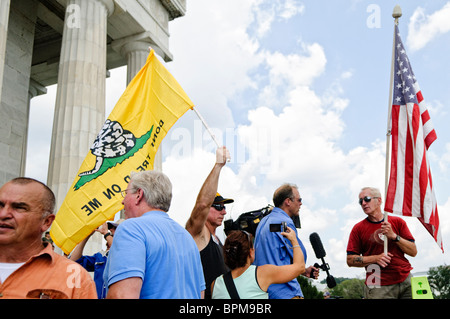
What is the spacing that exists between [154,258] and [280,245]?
2.18 metres

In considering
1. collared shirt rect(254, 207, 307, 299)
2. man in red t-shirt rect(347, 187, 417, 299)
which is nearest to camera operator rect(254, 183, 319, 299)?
collared shirt rect(254, 207, 307, 299)

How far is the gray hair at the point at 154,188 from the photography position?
2.93 meters

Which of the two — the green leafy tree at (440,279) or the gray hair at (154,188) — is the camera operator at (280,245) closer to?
the gray hair at (154,188)

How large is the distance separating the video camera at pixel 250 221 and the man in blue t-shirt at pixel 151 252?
8.96 feet

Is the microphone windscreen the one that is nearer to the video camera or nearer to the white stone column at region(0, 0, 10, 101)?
the video camera

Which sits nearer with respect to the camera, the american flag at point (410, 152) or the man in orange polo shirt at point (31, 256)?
the man in orange polo shirt at point (31, 256)

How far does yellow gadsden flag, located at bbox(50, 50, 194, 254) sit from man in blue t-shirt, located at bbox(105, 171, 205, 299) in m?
2.61

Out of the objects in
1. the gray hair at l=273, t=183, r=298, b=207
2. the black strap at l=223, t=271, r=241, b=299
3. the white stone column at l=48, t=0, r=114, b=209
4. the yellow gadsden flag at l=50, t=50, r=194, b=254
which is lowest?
the black strap at l=223, t=271, r=241, b=299

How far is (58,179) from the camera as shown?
36.7 ft

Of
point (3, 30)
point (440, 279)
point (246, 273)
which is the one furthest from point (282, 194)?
point (440, 279)

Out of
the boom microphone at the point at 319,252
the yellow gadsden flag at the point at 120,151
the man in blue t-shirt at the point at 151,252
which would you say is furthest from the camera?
the yellow gadsden flag at the point at 120,151

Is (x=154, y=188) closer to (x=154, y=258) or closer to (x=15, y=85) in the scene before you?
(x=154, y=258)

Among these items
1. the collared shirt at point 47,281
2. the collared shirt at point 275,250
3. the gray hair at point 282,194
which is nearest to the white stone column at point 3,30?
the gray hair at point 282,194

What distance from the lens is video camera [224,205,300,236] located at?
18.7ft
